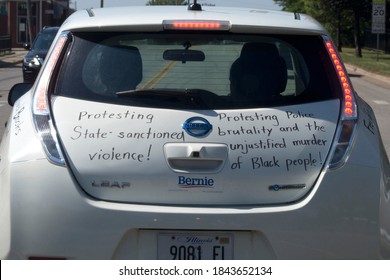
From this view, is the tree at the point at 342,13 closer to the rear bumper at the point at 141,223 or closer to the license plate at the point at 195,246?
the rear bumper at the point at 141,223

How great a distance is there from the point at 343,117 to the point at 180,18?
999mm

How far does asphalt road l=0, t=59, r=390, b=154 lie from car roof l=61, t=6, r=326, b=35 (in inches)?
293

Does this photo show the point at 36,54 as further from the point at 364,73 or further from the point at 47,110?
the point at 47,110

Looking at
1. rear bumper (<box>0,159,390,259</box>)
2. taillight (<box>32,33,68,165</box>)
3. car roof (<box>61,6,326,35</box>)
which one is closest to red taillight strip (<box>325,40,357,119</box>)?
car roof (<box>61,6,326,35</box>)

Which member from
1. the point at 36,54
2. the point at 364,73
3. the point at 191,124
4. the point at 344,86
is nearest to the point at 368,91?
the point at 364,73

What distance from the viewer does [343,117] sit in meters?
3.89

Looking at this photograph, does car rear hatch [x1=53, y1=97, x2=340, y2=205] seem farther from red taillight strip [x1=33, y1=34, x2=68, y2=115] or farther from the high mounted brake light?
the high mounted brake light

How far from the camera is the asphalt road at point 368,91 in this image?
1505 centimetres

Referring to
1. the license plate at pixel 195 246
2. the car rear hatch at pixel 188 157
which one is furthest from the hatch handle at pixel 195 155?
the license plate at pixel 195 246

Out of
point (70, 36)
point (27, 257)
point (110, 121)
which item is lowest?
point (27, 257)

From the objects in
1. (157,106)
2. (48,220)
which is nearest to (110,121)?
(157,106)

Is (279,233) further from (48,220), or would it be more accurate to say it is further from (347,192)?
(48,220)

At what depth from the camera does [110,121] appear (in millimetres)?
3758

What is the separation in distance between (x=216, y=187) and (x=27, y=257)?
3.17 ft
